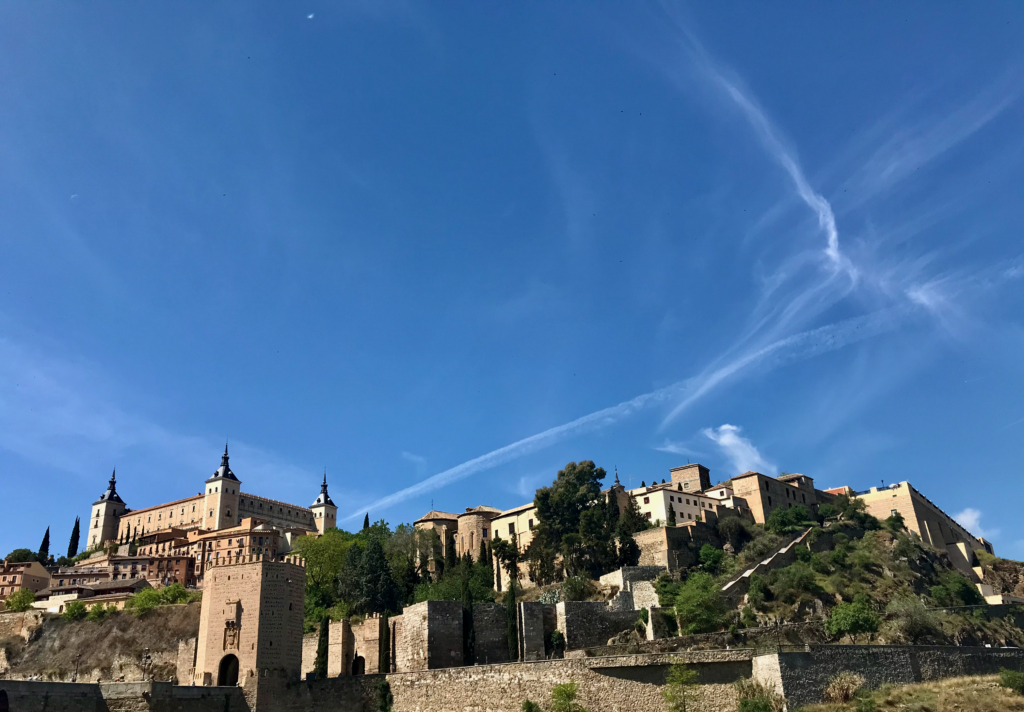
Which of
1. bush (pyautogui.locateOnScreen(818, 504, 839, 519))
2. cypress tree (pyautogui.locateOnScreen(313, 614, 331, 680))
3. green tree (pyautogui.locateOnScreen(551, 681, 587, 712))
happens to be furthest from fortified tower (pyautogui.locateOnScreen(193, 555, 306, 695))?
bush (pyautogui.locateOnScreen(818, 504, 839, 519))

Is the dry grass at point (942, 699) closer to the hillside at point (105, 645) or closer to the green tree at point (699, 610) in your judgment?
the green tree at point (699, 610)

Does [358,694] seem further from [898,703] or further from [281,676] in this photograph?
[898,703]

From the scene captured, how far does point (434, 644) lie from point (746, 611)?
18.8 meters

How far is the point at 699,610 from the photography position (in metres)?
44.0

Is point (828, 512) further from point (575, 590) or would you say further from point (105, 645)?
point (105, 645)

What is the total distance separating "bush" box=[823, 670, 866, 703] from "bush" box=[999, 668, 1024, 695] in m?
8.23

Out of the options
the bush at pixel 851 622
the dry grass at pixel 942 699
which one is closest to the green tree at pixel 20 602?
the bush at pixel 851 622

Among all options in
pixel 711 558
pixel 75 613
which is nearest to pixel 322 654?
pixel 75 613

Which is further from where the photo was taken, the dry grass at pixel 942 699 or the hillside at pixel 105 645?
the hillside at pixel 105 645

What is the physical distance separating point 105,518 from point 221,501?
2189 centimetres

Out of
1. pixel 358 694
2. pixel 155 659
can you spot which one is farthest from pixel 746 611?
pixel 155 659

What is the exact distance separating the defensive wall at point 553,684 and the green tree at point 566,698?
401 millimetres

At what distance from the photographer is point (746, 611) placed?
4809cm

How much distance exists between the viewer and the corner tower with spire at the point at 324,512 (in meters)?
128
